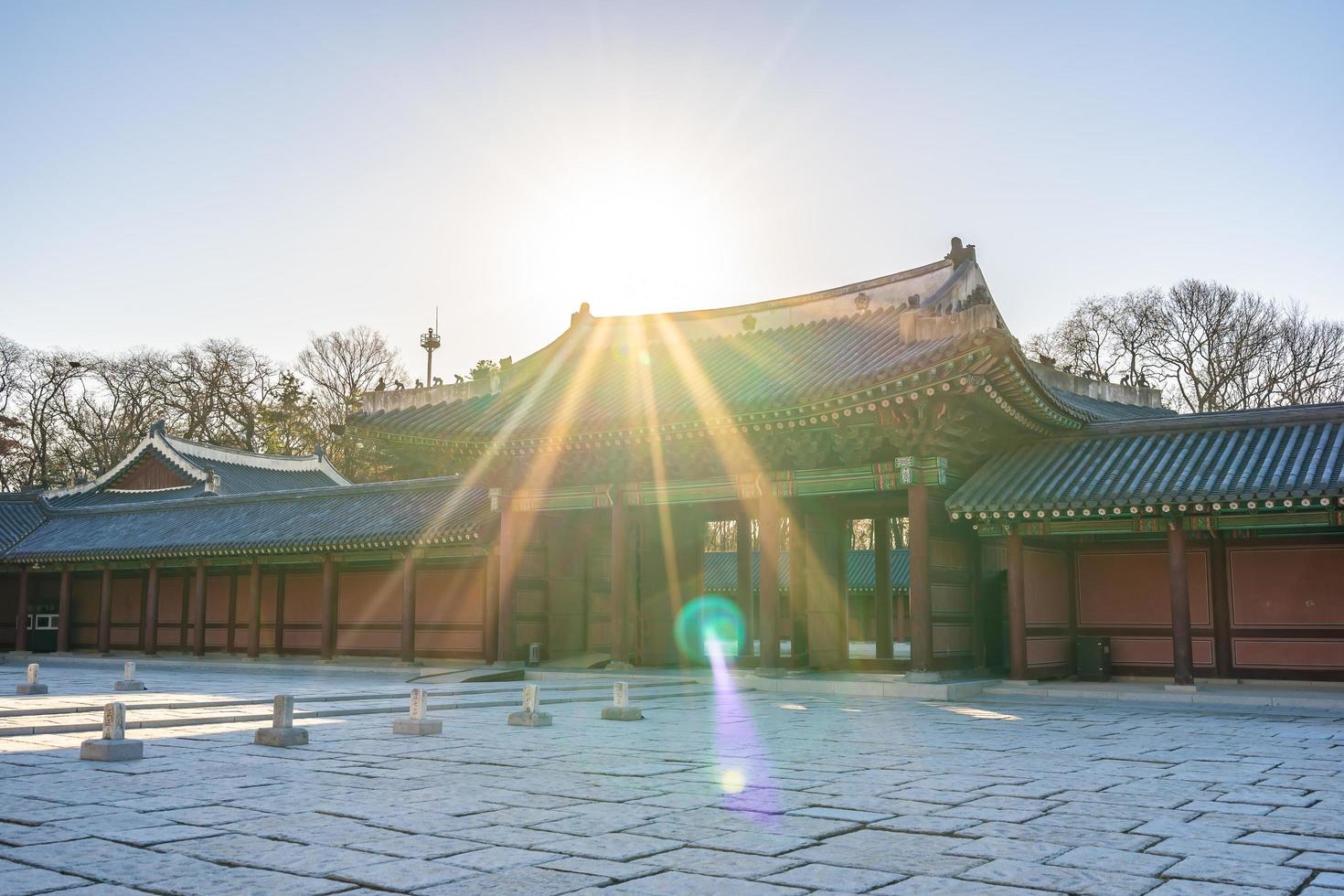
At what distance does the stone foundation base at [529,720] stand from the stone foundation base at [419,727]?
1.01 m

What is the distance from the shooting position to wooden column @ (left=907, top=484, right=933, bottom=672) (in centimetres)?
1638

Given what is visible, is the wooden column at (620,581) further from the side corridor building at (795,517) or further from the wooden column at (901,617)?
the wooden column at (901,617)

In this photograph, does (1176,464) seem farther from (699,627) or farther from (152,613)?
(152,613)

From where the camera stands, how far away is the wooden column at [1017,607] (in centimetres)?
1639

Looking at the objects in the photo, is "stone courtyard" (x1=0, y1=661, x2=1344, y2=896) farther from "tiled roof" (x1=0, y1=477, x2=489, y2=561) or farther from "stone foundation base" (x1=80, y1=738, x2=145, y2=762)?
"tiled roof" (x1=0, y1=477, x2=489, y2=561)

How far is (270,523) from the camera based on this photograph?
26969 millimetres

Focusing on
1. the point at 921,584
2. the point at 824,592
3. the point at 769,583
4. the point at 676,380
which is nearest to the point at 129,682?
the point at 769,583

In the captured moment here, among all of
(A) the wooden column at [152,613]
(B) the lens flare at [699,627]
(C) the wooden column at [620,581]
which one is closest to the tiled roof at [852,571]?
(B) the lens flare at [699,627]

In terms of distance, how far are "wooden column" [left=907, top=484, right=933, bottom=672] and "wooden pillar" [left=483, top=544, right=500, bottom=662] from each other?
902 centimetres

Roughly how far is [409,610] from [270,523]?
5927 mm

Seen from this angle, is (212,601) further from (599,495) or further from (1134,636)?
(1134,636)

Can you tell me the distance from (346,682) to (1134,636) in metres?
13.2

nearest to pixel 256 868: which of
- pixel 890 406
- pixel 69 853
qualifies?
pixel 69 853

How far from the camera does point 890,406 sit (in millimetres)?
16406
